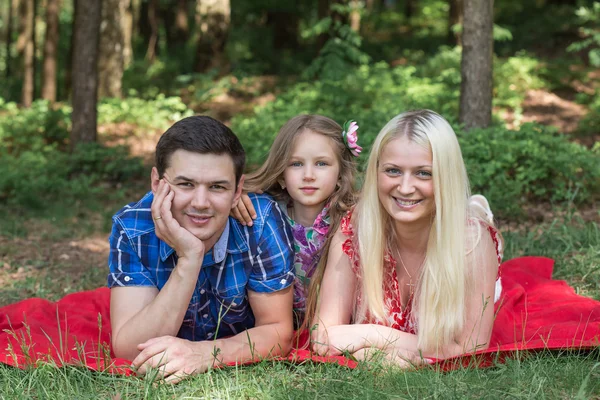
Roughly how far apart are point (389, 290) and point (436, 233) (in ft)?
1.64

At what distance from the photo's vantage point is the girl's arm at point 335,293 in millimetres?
3680

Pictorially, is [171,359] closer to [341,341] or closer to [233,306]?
[233,306]

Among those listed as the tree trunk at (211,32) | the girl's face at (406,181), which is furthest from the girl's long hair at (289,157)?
the tree trunk at (211,32)

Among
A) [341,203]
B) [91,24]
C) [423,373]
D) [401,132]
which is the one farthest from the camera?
[91,24]

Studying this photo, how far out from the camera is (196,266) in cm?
327

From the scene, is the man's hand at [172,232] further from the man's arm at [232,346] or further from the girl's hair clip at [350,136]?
the girl's hair clip at [350,136]

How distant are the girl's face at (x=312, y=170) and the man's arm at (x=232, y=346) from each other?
0.68m

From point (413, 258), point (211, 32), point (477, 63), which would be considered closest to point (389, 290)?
point (413, 258)

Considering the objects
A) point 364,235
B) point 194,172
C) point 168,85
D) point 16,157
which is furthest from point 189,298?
point 168,85

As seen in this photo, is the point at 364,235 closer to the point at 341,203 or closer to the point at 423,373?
the point at 341,203

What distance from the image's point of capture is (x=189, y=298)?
330 centimetres

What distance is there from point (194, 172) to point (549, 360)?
1914 millimetres

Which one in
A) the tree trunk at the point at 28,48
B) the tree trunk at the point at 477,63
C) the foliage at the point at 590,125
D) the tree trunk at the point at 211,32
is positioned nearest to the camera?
the tree trunk at the point at 477,63

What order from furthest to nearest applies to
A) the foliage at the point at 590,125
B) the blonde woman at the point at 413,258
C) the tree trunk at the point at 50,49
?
the tree trunk at the point at 50,49
the foliage at the point at 590,125
the blonde woman at the point at 413,258
